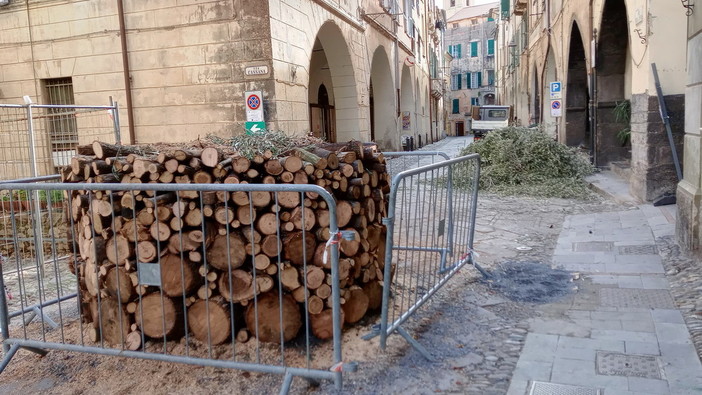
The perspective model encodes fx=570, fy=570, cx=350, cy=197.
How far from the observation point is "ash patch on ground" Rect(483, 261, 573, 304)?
4739 millimetres

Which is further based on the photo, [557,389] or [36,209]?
[36,209]

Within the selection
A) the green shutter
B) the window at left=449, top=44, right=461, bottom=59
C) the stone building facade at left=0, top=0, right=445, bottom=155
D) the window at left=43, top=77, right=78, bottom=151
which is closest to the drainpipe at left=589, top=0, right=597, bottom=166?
the stone building facade at left=0, top=0, right=445, bottom=155

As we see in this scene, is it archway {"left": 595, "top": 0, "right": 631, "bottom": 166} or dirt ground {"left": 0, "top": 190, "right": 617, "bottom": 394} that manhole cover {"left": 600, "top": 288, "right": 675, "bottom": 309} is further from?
archway {"left": 595, "top": 0, "right": 631, "bottom": 166}

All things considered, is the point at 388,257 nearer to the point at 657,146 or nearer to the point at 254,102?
the point at 657,146

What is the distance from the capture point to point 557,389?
3055 mm

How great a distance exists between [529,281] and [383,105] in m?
17.0

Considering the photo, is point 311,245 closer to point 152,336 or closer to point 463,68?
point 152,336

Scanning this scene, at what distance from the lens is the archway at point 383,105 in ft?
70.6

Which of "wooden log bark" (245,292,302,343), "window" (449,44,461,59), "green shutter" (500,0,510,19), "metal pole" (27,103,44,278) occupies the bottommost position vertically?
"wooden log bark" (245,292,302,343)

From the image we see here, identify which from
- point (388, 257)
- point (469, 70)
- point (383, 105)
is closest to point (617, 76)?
point (383, 105)

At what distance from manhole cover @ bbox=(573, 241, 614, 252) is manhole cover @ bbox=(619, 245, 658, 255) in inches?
6.1

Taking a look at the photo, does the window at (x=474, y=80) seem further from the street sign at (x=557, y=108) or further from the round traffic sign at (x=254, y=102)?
the round traffic sign at (x=254, y=102)

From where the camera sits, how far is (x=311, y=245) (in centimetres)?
354

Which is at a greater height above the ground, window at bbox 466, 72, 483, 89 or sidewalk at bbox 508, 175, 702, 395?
window at bbox 466, 72, 483, 89
